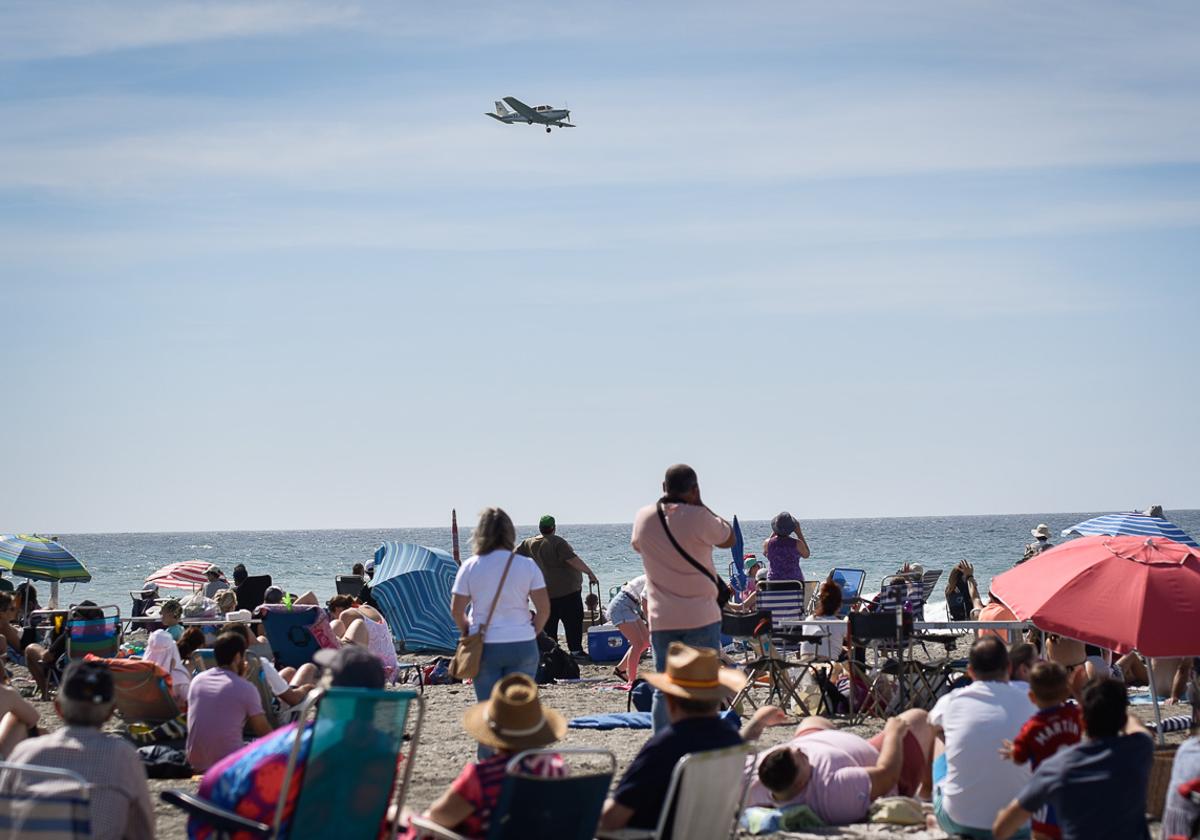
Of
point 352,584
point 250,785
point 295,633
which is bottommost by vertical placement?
point 352,584

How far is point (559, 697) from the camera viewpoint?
11.0 metres

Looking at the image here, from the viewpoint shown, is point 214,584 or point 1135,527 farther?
point 214,584

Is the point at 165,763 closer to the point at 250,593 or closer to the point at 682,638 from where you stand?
the point at 682,638

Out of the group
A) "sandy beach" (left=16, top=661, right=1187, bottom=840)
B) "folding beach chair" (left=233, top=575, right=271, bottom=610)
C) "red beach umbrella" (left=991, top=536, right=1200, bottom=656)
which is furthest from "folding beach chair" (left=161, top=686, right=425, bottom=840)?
"folding beach chair" (left=233, top=575, right=271, bottom=610)

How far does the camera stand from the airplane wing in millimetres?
37344

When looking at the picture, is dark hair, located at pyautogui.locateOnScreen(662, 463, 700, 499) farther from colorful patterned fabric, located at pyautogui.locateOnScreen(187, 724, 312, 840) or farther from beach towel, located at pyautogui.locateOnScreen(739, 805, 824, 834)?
colorful patterned fabric, located at pyautogui.locateOnScreen(187, 724, 312, 840)

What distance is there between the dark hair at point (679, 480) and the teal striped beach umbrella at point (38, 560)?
12408 millimetres

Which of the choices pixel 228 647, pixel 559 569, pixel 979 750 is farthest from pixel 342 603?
pixel 979 750

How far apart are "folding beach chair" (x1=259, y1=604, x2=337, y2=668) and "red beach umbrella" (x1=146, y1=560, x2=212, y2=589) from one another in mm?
9704

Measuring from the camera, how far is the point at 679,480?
6793 mm

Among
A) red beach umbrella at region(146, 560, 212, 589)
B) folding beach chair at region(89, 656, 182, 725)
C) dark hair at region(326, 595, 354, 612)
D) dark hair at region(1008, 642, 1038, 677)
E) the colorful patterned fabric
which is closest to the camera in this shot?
the colorful patterned fabric

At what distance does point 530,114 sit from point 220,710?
3187 centimetres

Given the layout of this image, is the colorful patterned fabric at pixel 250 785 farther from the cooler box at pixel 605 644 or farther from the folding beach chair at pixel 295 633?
the cooler box at pixel 605 644

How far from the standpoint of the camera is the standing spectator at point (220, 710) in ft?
23.1
